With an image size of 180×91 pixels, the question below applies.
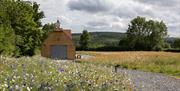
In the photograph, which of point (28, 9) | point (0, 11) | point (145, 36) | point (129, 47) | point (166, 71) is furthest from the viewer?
point (145, 36)

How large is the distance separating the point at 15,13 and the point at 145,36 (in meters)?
94.2

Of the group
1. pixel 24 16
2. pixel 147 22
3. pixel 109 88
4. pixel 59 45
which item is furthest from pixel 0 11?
pixel 147 22

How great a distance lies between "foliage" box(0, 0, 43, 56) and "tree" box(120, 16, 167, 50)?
61.5 metres

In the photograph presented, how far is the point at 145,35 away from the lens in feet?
523

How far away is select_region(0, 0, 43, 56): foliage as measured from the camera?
63.6 m

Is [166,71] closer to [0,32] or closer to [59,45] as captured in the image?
[0,32]

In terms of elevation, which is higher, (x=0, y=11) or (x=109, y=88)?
(x=0, y=11)

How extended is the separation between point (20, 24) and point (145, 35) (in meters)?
91.5

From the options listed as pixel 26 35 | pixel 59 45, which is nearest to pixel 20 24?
pixel 26 35

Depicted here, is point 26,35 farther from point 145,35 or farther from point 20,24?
point 145,35

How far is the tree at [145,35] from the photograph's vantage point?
148m

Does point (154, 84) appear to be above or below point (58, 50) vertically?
above

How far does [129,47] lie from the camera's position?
139 meters

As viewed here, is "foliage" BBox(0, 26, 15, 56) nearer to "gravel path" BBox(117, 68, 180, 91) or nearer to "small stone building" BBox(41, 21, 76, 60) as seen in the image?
"small stone building" BBox(41, 21, 76, 60)
